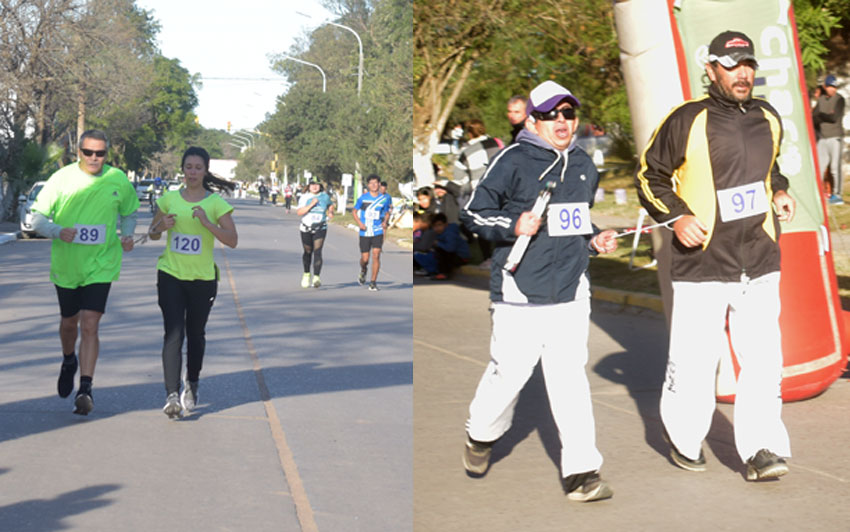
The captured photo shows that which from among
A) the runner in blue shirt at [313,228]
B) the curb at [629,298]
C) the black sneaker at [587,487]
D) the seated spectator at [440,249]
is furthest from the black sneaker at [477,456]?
the runner in blue shirt at [313,228]

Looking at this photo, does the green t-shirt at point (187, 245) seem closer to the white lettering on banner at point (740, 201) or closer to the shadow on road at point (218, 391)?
the shadow on road at point (218, 391)

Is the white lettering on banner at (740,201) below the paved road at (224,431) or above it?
above

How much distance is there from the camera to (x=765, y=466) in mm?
5559

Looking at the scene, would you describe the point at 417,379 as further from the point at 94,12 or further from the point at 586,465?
the point at 94,12

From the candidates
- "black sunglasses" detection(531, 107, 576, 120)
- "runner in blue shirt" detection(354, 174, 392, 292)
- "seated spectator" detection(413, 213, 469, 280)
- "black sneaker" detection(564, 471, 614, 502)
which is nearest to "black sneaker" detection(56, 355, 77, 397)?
"black sneaker" detection(564, 471, 614, 502)

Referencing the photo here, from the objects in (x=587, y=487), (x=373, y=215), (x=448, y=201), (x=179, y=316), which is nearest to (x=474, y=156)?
(x=448, y=201)

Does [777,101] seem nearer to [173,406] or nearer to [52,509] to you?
[173,406]

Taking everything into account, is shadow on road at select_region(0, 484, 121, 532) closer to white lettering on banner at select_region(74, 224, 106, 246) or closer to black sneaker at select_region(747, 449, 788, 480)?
white lettering on banner at select_region(74, 224, 106, 246)

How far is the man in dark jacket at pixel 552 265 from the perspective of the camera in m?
5.32

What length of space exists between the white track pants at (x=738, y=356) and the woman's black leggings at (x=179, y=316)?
3107 millimetres

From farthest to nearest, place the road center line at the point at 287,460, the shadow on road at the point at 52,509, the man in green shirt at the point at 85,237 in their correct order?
the man in green shirt at the point at 85,237
the road center line at the point at 287,460
the shadow on road at the point at 52,509

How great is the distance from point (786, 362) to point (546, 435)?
152cm

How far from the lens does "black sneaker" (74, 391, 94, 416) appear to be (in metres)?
7.63

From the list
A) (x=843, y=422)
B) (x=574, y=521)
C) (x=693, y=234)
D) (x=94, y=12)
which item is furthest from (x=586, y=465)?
(x=94, y=12)
